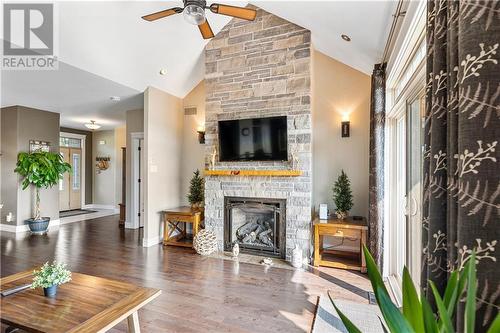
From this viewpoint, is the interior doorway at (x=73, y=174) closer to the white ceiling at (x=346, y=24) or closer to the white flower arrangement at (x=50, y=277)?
the white flower arrangement at (x=50, y=277)

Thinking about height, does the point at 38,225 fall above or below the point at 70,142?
below

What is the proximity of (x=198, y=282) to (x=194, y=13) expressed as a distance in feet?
10.1

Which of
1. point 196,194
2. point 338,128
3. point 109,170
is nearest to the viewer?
point 338,128

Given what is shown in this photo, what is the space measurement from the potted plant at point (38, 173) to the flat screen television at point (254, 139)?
4.49 metres

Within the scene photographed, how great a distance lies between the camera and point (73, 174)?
357 inches

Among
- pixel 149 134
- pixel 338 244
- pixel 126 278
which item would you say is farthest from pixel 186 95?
pixel 338 244

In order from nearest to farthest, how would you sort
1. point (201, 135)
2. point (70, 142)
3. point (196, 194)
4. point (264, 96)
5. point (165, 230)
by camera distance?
point (264, 96) < point (165, 230) < point (196, 194) < point (201, 135) < point (70, 142)

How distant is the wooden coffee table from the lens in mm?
1574

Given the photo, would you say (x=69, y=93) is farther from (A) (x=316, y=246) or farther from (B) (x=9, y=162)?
(A) (x=316, y=246)

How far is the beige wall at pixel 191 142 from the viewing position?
562 centimetres

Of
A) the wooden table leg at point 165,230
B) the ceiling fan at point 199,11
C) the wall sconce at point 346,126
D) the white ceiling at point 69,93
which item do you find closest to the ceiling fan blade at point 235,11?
the ceiling fan at point 199,11

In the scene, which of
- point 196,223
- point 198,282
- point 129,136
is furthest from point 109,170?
point 198,282

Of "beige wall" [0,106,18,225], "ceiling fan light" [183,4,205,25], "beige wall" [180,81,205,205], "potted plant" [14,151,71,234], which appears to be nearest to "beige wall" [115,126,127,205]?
"potted plant" [14,151,71,234]

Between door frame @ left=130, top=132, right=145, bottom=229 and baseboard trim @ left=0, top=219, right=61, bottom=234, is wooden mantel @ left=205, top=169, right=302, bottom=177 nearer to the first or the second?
door frame @ left=130, top=132, right=145, bottom=229
